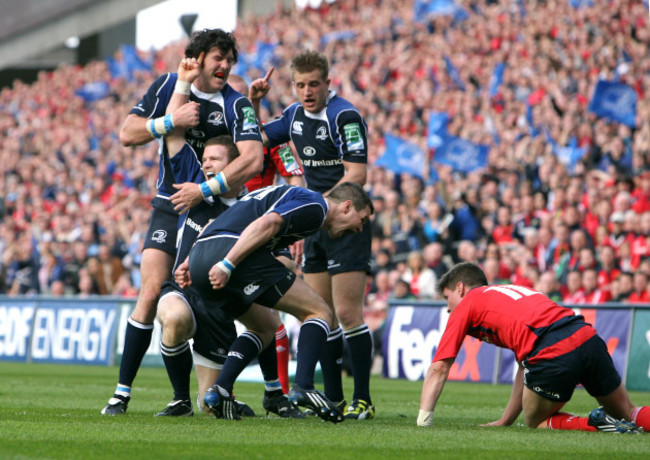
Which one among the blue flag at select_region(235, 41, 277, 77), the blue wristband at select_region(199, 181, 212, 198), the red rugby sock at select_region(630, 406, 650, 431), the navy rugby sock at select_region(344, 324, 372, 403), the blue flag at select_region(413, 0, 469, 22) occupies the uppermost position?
the blue flag at select_region(413, 0, 469, 22)

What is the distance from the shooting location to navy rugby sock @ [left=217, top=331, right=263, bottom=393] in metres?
6.66

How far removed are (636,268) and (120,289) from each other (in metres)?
9.95

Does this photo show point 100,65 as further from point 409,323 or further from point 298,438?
point 298,438

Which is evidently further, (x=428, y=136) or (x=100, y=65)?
(x=100, y=65)

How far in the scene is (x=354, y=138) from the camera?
7953mm

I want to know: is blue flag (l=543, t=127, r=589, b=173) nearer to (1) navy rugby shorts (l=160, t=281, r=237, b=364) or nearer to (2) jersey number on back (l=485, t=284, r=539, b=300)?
(1) navy rugby shorts (l=160, t=281, r=237, b=364)

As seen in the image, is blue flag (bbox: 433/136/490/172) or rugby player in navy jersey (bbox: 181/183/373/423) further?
blue flag (bbox: 433/136/490/172)

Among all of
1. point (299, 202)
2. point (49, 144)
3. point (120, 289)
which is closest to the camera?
point (299, 202)

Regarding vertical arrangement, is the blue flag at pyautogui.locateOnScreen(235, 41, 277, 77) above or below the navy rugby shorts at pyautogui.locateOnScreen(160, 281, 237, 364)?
above

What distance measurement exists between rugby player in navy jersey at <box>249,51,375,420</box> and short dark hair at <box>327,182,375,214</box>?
0.94m

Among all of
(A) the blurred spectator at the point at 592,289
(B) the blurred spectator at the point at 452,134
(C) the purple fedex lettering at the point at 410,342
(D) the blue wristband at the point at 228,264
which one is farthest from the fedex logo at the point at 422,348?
(D) the blue wristband at the point at 228,264

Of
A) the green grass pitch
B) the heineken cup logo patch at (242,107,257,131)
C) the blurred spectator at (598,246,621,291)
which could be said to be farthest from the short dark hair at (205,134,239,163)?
the blurred spectator at (598,246,621,291)

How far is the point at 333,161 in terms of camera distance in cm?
820

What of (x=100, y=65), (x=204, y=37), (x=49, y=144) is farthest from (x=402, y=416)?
(x=100, y=65)
